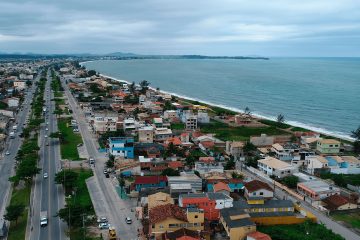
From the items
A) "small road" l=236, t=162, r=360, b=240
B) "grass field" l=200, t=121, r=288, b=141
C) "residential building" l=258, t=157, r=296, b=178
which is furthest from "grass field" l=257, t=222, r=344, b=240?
"grass field" l=200, t=121, r=288, b=141

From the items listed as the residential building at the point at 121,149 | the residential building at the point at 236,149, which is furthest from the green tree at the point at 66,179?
the residential building at the point at 236,149

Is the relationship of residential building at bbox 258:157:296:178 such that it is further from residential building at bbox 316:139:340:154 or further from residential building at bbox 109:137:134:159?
residential building at bbox 109:137:134:159

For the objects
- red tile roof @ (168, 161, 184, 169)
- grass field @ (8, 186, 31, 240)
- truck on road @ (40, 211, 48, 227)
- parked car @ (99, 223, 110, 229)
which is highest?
red tile roof @ (168, 161, 184, 169)

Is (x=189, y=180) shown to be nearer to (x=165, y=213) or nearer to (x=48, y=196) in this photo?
(x=165, y=213)

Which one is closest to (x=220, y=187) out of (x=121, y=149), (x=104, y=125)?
(x=121, y=149)

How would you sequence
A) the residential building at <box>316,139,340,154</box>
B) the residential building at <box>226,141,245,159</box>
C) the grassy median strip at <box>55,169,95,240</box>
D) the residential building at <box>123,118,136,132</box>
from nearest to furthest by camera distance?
the grassy median strip at <box>55,169,95,240</box>
the residential building at <box>226,141,245,159</box>
the residential building at <box>316,139,340,154</box>
the residential building at <box>123,118,136,132</box>

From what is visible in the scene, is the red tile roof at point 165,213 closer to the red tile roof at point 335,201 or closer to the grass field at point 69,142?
the red tile roof at point 335,201

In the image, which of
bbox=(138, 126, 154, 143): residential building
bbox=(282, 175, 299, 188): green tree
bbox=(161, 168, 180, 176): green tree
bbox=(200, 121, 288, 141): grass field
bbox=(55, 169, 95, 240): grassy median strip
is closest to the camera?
bbox=(55, 169, 95, 240): grassy median strip
